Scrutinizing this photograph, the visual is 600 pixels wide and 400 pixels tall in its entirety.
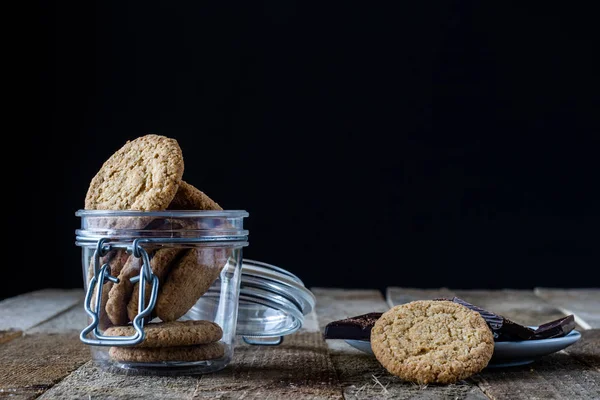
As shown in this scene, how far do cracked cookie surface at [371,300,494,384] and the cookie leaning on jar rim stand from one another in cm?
29

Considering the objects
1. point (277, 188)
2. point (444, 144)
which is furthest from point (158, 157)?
point (444, 144)

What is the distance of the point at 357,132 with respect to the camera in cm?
317

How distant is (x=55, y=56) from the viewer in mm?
3041

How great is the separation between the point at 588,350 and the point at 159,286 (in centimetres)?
89

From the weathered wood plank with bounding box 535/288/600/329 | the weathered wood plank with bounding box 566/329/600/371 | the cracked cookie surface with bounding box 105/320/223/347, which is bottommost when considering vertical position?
the weathered wood plank with bounding box 535/288/600/329

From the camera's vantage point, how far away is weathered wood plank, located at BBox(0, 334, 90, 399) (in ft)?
3.91

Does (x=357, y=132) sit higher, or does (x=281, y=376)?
(x=357, y=132)

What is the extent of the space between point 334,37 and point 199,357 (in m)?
2.16

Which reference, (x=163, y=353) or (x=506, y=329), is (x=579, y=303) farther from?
(x=163, y=353)

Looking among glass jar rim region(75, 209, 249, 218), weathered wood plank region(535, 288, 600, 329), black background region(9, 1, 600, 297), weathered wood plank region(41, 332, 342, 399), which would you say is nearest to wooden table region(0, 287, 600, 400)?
weathered wood plank region(41, 332, 342, 399)

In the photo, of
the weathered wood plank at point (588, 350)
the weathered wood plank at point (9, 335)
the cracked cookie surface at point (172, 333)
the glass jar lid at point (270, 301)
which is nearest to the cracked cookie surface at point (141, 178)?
the cracked cookie surface at point (172, 333)

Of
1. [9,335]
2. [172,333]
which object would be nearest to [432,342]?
[172,333]

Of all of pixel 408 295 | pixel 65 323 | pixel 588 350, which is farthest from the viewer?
pixel 408 295

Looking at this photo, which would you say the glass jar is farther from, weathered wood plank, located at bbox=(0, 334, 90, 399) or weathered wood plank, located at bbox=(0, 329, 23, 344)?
weathered wood plank, located at bbox=(0, 329, 23, 344)
